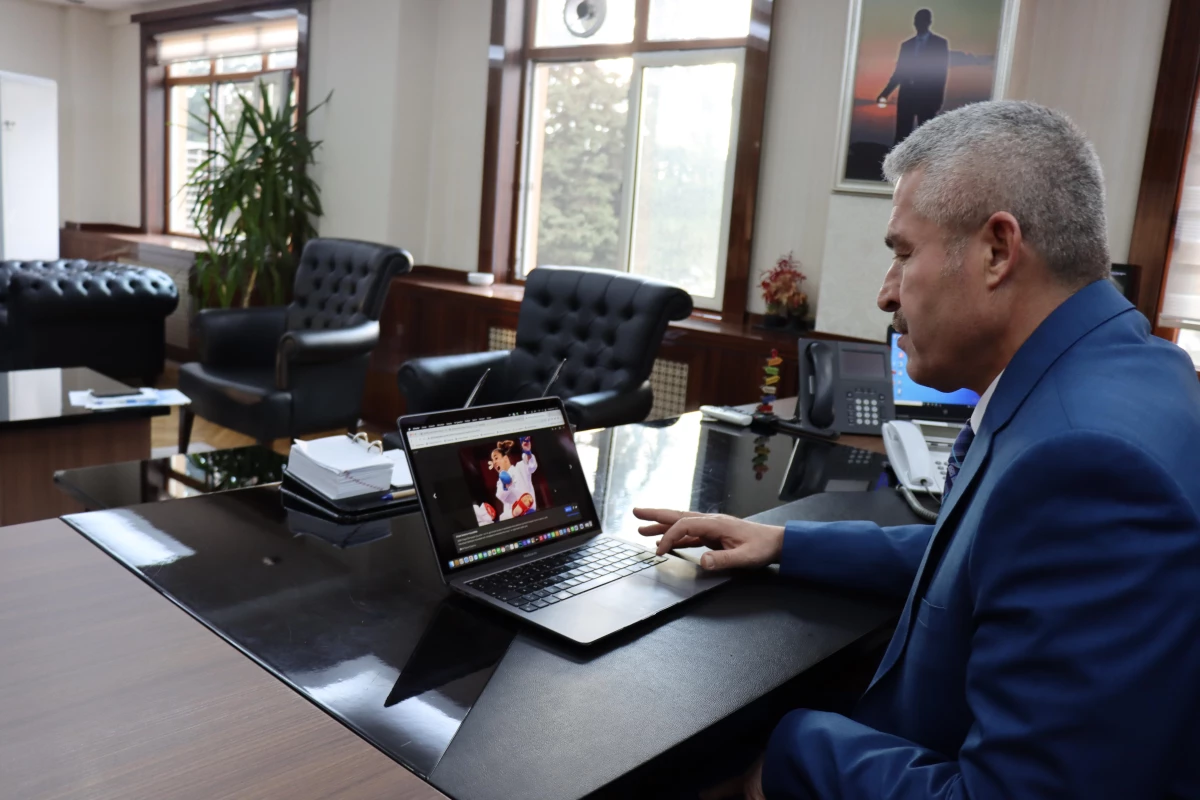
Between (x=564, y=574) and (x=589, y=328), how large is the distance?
231cm

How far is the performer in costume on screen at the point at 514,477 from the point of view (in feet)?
4.46

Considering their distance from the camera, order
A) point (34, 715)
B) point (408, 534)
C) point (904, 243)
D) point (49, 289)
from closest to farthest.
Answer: point (34, 715) < point (904, 243) < point (408, 534) < point (49, 289)

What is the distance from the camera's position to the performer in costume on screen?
4.46ft

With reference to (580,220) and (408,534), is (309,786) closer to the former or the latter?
(408,534)

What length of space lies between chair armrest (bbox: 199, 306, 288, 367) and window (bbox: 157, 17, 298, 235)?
2.09 m

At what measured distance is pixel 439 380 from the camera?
11.2ft

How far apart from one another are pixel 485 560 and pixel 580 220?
4.17m

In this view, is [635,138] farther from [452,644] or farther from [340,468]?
[452,644]

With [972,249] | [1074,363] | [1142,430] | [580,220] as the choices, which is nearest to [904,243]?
[972,249]

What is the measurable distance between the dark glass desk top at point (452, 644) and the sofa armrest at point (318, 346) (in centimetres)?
248

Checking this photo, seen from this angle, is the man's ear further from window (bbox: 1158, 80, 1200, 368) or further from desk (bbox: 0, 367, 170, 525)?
window (bbox: 1158, 80, 1200, 368)

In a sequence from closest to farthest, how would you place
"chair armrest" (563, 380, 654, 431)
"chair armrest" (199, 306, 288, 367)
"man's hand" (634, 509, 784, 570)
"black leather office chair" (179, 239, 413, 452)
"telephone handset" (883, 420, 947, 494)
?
"man's hand" (634, 509, 784, 570)
"telephone handset" (883, 420, 947, 494)
"chair armrest" (563, 380, 654, 431)
"black leather office chair" (179, 239, 413, 452)
"chair armrest" (199, 306, 288, 367)

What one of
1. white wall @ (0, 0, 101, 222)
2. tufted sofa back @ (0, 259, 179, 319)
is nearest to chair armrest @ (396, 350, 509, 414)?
tufted sofa back @ (0, 259, 179, 319)

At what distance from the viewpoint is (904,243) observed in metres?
1.01
